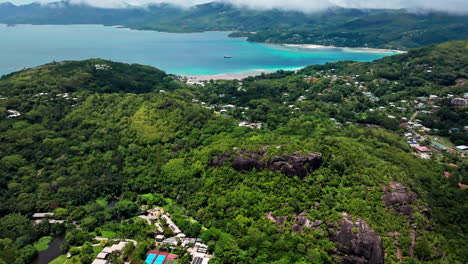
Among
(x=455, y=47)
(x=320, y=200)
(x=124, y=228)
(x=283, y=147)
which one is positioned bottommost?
(x=124, y=228)

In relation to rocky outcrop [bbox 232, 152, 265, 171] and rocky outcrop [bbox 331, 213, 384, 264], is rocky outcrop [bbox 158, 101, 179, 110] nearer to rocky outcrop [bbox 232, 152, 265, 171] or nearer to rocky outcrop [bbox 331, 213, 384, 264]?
rocky outcrop [bbox 232, 152, 265, 171]

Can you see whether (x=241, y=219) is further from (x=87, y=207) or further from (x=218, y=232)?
(x=87, y=207)

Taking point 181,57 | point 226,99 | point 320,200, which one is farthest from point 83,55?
point 320,200

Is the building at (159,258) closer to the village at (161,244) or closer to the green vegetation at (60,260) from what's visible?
the village at (161,244)

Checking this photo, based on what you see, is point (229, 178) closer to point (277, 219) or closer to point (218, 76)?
point (277, 219)

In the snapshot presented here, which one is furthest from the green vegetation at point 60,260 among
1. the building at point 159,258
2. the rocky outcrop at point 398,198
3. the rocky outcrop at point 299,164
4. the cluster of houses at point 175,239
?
the rocky outcrop at point 398,198

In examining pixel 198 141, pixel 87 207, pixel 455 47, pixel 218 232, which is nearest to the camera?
pixel 218 232

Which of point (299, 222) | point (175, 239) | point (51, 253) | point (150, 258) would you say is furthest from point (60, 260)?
point (299, 222)
